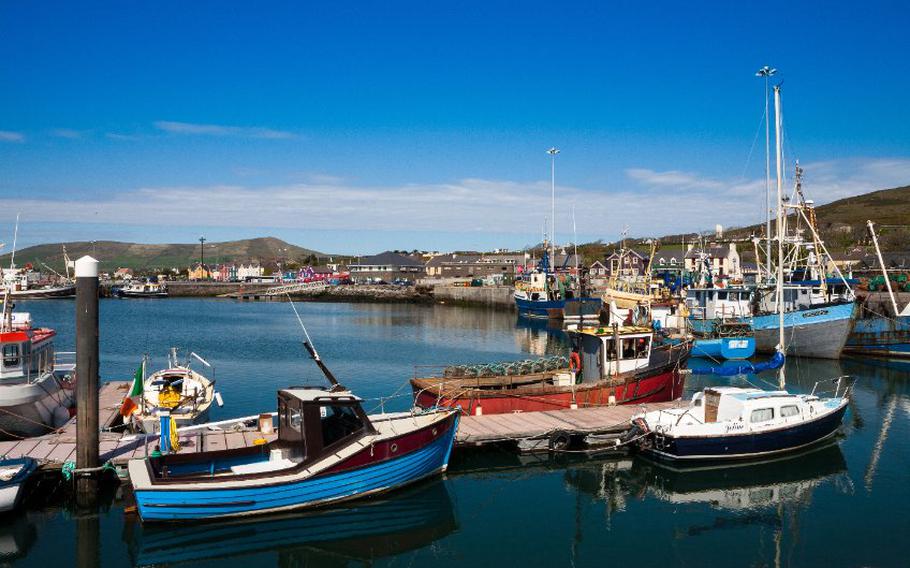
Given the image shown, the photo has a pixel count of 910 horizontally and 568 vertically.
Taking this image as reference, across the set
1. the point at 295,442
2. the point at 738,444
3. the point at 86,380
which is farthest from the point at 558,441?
the point at 86,380

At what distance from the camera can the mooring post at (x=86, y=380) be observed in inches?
656

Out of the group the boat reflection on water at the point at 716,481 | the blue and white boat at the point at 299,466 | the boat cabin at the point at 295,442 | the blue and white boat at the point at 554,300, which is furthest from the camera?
the blue and white boat at the point at 554,300

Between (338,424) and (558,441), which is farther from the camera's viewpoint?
(558,441)

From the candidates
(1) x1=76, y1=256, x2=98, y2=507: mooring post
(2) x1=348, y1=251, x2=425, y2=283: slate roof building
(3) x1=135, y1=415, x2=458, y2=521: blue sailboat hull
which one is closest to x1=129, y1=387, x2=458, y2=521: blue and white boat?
(3) x1=135, y1=415, x2=458, y2=521: blue sailboat hull

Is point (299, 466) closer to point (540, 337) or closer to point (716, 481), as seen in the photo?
point (716, 481)

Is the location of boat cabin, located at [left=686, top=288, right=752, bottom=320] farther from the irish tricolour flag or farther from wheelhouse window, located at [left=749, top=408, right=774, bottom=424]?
the irish tricolour flag

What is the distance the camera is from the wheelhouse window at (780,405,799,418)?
22078 millimetres

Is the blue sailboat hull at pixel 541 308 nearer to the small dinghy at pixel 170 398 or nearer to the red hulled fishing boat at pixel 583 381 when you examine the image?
the red hulled fishing boat at pixel 583 381

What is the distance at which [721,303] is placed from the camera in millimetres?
52656

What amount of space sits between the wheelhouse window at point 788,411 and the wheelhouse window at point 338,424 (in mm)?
13582

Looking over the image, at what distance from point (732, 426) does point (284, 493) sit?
43.8 ft

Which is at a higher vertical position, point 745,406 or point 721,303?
point 721,303

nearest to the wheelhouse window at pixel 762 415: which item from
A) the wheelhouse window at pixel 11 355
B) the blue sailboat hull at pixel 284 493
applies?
the blue sailboat hull at pixel 284 493

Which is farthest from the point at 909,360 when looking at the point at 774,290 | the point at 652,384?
the point at 652,384
